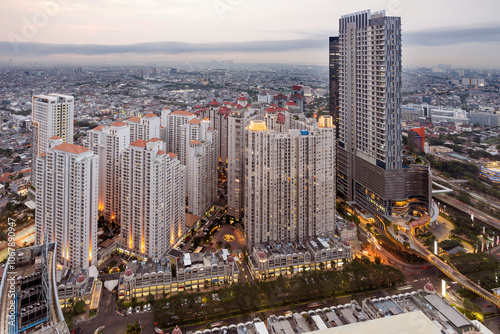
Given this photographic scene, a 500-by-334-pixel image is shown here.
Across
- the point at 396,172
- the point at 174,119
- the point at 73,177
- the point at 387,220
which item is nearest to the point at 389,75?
the point at 396,172

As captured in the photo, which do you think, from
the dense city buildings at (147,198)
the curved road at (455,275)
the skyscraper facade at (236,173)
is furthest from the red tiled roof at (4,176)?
the curved road at (455,275)

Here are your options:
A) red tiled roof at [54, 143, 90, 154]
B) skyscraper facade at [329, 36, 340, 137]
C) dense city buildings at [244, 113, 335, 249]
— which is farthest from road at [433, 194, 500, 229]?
red tiled roof at [54, 143, 90, 154]

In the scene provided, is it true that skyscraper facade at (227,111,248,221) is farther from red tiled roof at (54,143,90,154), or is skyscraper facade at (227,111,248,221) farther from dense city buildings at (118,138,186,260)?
red tiled roof at (54,143,90,154)

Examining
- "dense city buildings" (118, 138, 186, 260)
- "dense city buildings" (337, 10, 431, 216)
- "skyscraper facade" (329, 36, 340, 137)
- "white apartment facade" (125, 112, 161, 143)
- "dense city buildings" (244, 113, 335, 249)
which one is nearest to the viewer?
"dense city buildings" (118, 138, 186, 260)

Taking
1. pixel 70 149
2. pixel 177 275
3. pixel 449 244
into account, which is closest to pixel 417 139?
pixel 449 244

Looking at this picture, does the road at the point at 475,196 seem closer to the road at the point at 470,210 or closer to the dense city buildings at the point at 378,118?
the road at the point at 470,210

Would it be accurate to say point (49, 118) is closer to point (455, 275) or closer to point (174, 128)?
point (174, 128)
